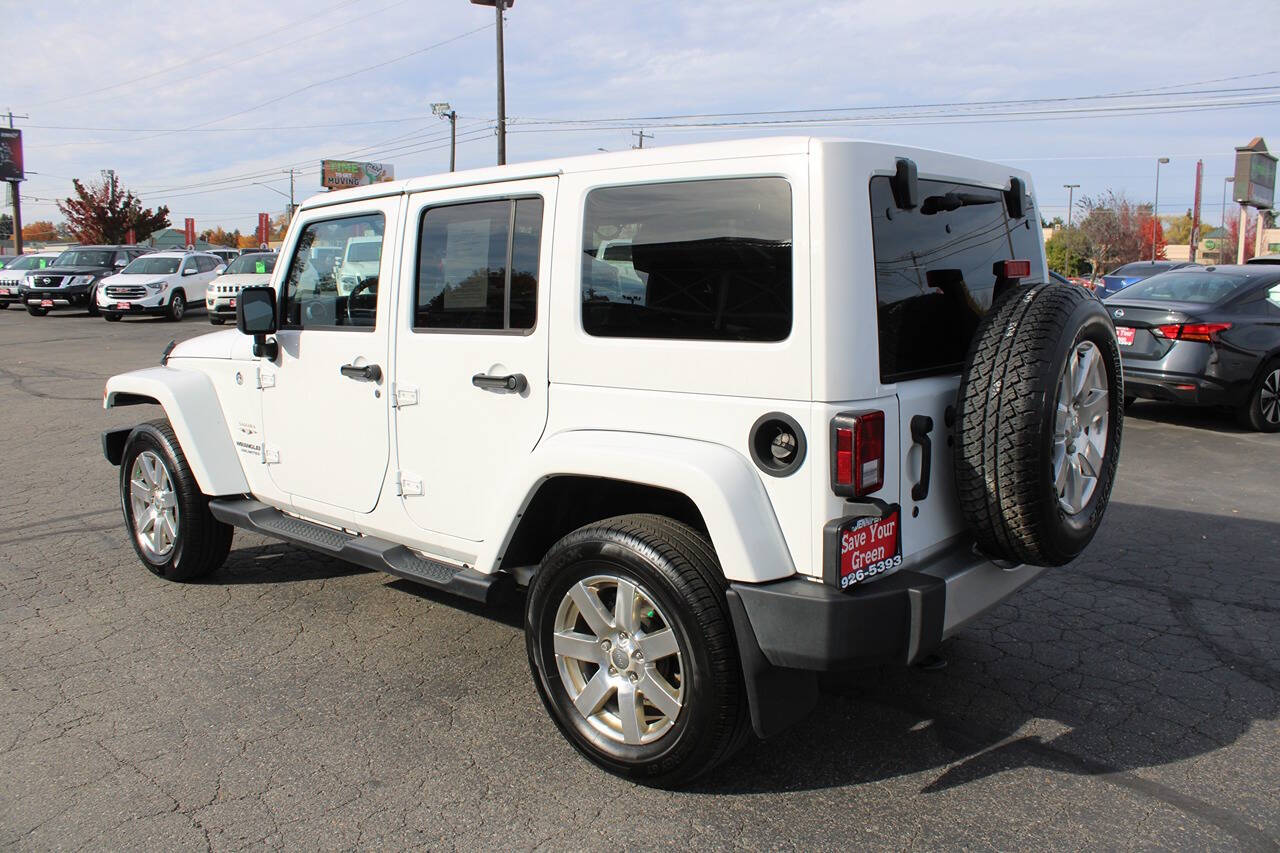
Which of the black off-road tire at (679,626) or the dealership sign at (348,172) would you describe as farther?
the dealership sign at (348,172)

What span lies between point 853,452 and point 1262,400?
8359 millimetres

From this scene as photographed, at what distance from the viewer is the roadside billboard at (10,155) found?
55.1 meters

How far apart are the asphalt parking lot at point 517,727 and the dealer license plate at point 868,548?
0.77 metres

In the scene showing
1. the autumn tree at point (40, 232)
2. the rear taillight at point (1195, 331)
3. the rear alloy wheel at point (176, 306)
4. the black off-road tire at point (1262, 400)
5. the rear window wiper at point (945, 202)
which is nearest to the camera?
the rear window wiper at point (945, 202)

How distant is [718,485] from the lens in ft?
9.21

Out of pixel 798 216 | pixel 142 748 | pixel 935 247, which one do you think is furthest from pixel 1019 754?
pixel 142 748

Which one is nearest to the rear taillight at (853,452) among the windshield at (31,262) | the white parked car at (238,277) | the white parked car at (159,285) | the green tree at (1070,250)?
the white parked car at (238,277)

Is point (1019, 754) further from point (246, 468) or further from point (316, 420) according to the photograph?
point (246, 468)

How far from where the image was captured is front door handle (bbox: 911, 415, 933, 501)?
2979 mm

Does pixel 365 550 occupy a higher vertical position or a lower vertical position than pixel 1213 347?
lower

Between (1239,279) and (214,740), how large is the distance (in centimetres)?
980

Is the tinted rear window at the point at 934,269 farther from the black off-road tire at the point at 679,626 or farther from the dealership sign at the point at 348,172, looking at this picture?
the dealership sign at the point at 348,172

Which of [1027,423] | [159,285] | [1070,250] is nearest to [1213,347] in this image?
[1027,423]

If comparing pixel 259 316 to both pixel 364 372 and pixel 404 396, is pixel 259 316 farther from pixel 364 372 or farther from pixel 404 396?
pixel 404 396
